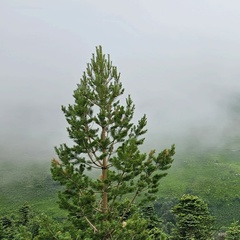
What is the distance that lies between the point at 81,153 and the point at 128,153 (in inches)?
154

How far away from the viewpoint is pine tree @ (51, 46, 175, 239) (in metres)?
18.3

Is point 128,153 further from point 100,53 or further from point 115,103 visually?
point 100,53

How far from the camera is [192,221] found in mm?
39094

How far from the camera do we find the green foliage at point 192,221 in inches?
1540

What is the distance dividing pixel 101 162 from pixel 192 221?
23681 millimetres

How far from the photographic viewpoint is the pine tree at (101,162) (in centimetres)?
1828

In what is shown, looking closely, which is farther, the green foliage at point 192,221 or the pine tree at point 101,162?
the green foliage at point 192,221

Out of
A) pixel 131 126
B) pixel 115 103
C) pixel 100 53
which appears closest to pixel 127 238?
pixel 131 126

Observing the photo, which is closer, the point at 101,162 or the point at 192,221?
the point at 101,162

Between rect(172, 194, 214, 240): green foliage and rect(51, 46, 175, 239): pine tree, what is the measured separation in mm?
21233

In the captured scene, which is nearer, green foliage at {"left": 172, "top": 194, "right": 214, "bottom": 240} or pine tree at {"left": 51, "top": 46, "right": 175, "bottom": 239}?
pine tree at {"left": 51, "top": 46, "right": 175, "bottom": 239}

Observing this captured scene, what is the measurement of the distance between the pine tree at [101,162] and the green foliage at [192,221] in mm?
21233

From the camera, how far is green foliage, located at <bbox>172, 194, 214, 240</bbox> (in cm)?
3912

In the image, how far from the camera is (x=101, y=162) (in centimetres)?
1994
